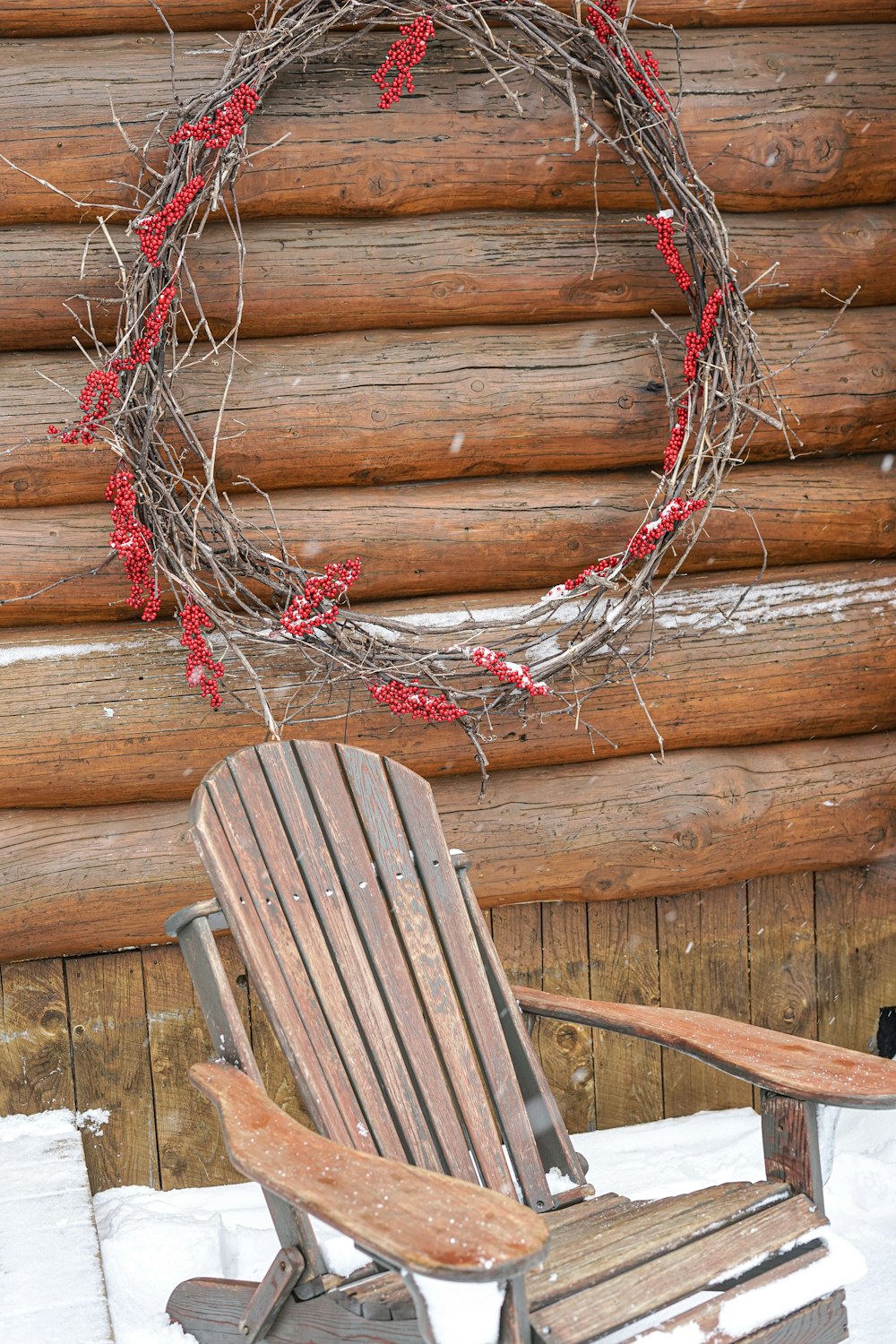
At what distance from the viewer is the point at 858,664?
2.79 metres

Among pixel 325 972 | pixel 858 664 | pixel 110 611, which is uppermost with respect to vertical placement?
pixel 110 611

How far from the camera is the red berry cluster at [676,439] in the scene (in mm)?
2465

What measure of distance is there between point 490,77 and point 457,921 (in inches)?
66.8

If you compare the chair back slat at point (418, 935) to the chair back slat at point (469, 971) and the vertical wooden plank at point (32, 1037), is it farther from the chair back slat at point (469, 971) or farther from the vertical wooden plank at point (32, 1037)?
the vertical wooden plank at point (32, 1037)

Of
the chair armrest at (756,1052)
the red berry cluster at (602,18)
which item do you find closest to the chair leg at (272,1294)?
the chair armrest at (756,1052)

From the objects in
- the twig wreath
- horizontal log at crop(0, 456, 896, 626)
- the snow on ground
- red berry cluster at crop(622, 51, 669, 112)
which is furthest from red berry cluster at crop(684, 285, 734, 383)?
the snow on ground

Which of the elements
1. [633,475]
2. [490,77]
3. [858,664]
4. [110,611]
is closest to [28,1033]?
[110,611]

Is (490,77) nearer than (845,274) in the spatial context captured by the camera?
Yes

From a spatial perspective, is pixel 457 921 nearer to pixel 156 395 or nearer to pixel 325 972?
pixel 325 972

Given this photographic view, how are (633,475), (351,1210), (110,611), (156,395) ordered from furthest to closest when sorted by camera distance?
1. (633,475)
2. (110,611)
3. (156,395)
4. (351,1210)

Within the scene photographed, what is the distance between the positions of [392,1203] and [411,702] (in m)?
1.17

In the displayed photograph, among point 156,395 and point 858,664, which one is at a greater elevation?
point 156,395

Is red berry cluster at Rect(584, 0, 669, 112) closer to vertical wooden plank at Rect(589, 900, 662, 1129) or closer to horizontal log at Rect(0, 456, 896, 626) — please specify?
horizontal log at Rect(0, 456, 896, 626)

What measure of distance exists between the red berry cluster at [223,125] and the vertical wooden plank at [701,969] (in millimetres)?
1797
